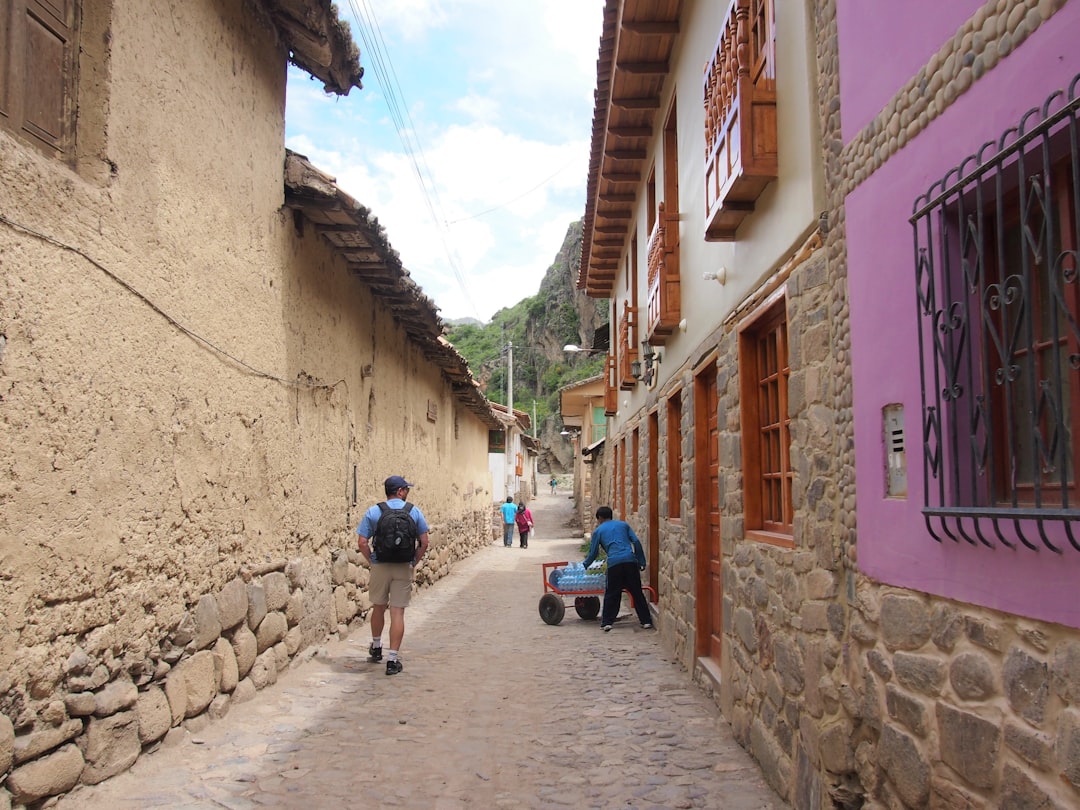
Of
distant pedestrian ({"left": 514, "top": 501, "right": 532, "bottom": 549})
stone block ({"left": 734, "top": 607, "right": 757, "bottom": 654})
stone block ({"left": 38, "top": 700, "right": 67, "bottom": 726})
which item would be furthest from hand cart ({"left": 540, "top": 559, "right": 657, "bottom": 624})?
distant pedestrian ({"left": 514, "top": 501, "right": 532, "bottom": 549})

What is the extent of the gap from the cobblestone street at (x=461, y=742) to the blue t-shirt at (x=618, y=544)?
3.57 ft

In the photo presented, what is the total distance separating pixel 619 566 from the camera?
29.5ft

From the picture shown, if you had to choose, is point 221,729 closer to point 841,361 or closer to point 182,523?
point 182,523

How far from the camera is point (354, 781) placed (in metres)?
4.27

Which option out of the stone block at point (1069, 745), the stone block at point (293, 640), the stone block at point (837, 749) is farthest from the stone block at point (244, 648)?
the stone block at point (1069, 745)

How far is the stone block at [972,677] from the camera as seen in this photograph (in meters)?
2.33

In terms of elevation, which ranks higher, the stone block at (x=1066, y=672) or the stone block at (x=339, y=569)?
the stone block at (x=1066, y=672)

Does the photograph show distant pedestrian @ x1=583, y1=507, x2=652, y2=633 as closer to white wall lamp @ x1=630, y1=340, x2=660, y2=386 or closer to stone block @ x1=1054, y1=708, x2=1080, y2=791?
white wall lamp @ x1=630, y1=340, x2=660, y2=386

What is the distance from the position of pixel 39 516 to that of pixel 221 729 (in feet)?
6.76

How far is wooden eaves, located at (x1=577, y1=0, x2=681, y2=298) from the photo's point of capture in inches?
301

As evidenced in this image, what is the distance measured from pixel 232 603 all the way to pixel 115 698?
4.66 ft

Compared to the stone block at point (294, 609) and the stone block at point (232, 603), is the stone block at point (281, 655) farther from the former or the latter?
the stone block at point (232, 603)

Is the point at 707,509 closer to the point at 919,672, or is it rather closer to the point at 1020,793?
the point at 919,672

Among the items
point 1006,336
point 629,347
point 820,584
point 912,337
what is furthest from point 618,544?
point 1006,336
